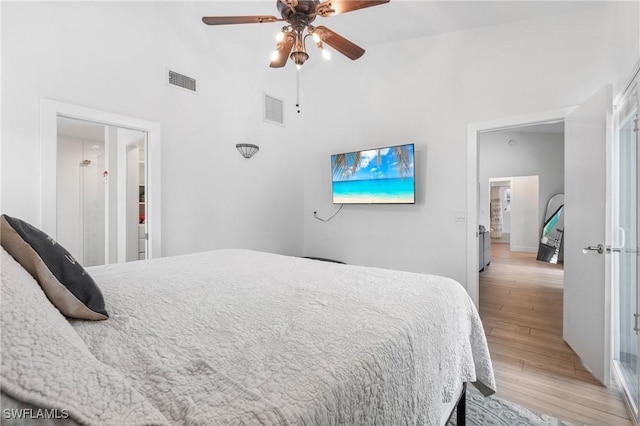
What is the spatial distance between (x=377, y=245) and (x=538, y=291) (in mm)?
2361

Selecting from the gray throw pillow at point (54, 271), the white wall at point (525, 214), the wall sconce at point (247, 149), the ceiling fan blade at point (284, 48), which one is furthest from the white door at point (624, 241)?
the white wall at point (525, 214)

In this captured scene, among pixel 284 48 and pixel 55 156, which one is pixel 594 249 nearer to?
pixel 284 48

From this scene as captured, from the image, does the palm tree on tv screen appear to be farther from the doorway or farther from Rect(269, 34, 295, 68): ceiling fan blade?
the doorway

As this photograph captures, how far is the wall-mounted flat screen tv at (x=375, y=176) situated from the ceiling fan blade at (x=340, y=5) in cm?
175

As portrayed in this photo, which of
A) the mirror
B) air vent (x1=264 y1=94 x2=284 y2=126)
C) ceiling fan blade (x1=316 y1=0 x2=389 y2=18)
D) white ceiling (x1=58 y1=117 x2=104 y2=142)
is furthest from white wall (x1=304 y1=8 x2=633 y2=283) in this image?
the mirror

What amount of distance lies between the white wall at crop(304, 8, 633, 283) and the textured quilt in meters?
1.98

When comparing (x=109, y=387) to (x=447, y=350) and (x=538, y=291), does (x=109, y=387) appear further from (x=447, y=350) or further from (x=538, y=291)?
(x=538, y=291)

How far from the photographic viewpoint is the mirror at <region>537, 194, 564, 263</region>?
237 inches

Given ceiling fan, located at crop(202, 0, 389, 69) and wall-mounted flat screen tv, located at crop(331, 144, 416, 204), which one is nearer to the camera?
ceiling fan, located at crop(202, 0, 389, 69)

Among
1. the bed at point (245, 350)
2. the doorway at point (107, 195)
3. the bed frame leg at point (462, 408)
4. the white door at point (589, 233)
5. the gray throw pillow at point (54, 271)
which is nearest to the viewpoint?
the bed at point (245, 350)

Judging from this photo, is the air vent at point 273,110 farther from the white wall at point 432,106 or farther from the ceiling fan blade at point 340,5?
the ceiling fan blade at point 340,5

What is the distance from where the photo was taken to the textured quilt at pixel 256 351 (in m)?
0.49

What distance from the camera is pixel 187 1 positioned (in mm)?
2729

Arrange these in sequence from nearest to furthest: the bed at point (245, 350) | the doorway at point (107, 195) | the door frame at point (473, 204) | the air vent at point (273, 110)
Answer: the bed at point (245, 350) < the doorway at point (107, 195) < the door frame at point (473, 204) < the air vent at point (273, 110)
